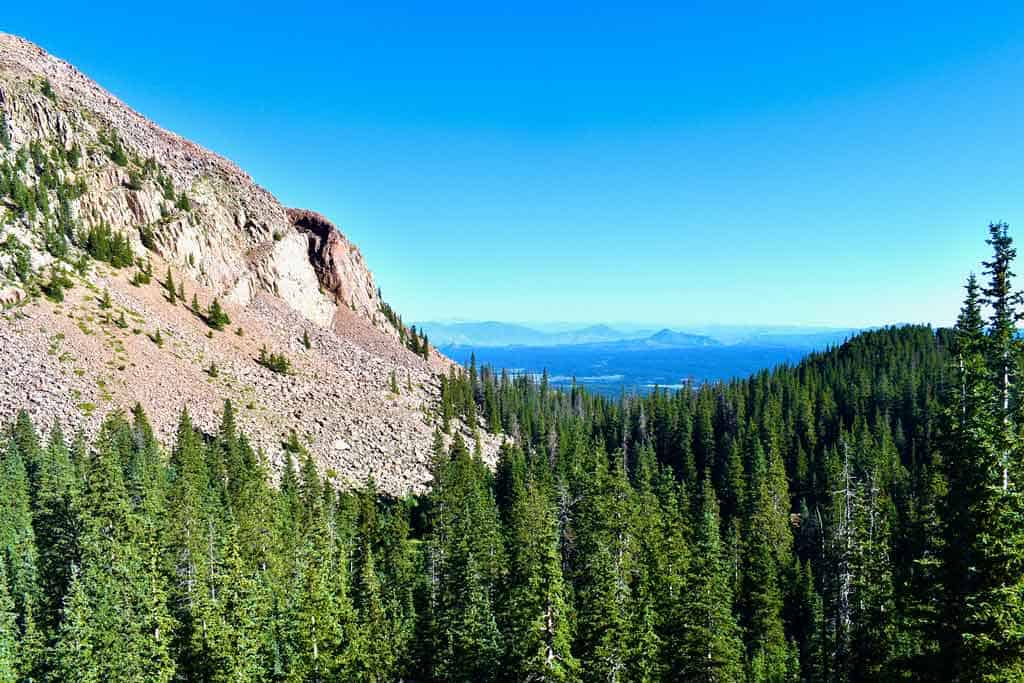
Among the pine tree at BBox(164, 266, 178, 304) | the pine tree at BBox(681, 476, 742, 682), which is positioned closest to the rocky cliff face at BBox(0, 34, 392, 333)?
the pine tree at BBox(164, 266, 178, 304)

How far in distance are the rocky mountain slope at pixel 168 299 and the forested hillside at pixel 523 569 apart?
14.1 metres

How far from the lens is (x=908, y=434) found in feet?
350

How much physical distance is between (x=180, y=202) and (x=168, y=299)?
33001mm

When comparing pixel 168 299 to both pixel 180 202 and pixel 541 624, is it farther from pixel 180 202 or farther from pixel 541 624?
pixel 541 624

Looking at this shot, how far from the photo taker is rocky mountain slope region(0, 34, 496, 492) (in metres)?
84.4

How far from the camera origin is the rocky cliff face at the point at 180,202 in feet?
385

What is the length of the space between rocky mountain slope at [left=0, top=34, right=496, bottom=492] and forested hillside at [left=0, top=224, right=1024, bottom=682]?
554 inches

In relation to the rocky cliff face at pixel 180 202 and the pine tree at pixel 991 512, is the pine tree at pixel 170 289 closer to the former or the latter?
the rocky cliff face at pixel 180 202

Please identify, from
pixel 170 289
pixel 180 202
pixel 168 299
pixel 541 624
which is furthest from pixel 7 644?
pixel 180 202

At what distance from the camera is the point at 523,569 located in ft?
96.0

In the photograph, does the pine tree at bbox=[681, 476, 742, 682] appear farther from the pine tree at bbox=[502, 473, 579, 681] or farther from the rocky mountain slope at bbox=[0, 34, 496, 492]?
the rocky mountain slope at bbox=[0, 34, 496, 492]

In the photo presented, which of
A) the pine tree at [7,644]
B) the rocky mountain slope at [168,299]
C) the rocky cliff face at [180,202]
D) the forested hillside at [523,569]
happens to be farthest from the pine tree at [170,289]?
the pine tree at [7,644]

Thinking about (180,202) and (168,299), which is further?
(180,202)

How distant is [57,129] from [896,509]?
158 m
